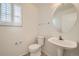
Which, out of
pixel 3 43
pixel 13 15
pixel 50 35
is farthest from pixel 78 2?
pixel 3 43

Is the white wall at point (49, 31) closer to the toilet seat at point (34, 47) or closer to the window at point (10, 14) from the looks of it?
the toilet seat at point (34, 47)

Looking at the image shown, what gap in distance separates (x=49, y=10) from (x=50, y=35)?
1.07ft

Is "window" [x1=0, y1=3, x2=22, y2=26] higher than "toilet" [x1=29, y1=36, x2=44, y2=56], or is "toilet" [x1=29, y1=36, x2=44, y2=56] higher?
"window" [x1=0, y1=3, x2=22, y2=26]

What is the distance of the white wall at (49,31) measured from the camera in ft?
5.02

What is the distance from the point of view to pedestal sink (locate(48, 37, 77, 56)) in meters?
1.52

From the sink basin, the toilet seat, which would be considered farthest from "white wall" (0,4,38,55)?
the sink basin

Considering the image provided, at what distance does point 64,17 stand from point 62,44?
0.36 metres

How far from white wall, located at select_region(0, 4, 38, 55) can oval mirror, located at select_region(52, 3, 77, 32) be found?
0.28 meters

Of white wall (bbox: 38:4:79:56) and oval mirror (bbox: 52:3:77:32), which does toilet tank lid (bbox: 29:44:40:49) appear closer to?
white wall (bbox: 38:4:79:56)

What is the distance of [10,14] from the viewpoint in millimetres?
1535

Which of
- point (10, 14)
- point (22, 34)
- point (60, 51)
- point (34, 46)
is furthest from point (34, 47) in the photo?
point (10, 14)

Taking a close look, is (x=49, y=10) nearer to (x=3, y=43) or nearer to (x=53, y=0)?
(x=53, y=0)

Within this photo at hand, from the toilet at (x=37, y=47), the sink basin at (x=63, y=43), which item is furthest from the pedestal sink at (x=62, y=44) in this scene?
the toilet at (x=37, y=47)

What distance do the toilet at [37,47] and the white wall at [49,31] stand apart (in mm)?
66
